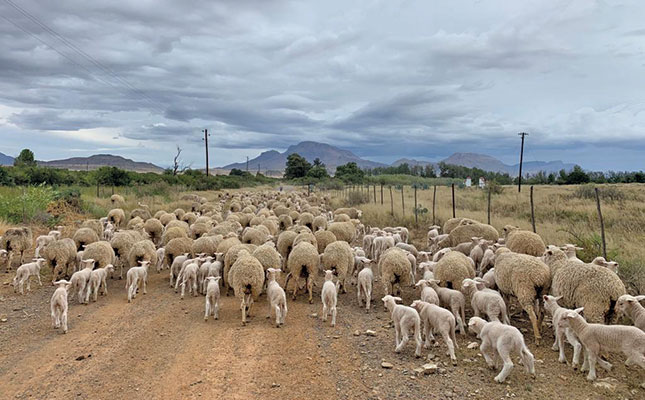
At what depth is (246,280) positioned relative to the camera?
8398mm

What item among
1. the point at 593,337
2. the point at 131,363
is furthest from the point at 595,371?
the point at 131,363

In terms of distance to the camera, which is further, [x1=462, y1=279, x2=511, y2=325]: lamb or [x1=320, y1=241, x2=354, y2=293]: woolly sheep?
[x1=320, y1=241, x2=354, y2=293]: woolly sheep

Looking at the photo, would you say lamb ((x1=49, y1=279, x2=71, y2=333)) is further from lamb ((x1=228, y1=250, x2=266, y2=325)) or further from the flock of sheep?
lamb ((x1=228, y1=250, x2=266, y2=325))

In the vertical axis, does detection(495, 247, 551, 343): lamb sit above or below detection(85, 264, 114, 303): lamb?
above

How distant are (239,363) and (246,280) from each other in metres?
2.34

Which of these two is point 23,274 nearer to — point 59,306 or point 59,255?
point 59,255

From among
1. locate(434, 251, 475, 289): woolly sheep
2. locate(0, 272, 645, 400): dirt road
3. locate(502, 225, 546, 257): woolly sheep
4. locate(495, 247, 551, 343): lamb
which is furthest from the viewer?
locate(502, 225, 546, 257): woolly sheep

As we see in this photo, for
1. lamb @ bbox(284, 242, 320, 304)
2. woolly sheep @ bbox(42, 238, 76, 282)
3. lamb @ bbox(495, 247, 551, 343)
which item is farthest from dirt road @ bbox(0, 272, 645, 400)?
woolly sheep @ bbox(42, 238, 76, 282)

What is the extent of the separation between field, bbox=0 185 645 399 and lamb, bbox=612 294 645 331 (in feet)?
2.34

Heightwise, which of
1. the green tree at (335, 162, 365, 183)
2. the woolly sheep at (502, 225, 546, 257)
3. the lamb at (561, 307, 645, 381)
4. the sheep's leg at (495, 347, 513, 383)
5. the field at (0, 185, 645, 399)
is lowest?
the field at (0, 185, 645, 399)

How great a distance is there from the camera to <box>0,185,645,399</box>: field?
5.43 m

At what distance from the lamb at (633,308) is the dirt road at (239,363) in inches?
28.4

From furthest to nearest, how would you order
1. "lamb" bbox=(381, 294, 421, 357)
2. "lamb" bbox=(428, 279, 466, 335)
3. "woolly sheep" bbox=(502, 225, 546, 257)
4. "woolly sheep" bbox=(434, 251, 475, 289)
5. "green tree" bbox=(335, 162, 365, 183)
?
"green tree" bbox=(335, 162, 365, 183), "woolly sheep" bbox=(502, 225, 546, 257), "woolly sheep" bbox=(434, 251, 475, 289), "lamb" bbox=(428, 279, 466, 335), "lamb" bbox=(381, 294, 421, 357)

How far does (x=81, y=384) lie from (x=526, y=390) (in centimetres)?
627
